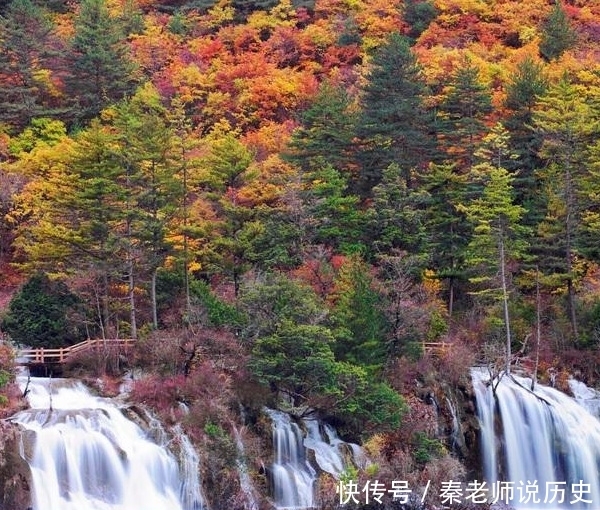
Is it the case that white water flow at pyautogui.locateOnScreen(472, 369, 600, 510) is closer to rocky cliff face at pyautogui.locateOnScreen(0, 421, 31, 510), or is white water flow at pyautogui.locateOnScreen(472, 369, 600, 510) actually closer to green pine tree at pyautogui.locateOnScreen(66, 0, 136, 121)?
rocky cliff face at pyautogui.locateOnScreen(0, 421, 31, 510)

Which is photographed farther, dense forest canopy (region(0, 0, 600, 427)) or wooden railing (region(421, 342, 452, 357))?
wooden railing (region(421, 342, 452, 357))

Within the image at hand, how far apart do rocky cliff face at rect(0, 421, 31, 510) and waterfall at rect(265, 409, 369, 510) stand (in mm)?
8416

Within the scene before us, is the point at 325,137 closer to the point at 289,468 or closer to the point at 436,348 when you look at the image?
the point at 436,348

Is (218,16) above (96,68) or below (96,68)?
above

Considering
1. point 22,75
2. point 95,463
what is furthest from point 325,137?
point 95,463

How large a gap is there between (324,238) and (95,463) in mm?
17970

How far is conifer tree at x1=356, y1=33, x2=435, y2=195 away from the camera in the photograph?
46906 mm

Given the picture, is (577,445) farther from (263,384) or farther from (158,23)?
(158,23)

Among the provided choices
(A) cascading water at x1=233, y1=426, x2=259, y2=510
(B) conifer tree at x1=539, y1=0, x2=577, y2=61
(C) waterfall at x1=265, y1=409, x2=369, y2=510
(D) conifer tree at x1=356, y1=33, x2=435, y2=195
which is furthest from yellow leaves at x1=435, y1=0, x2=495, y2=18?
(A) cascading water at x1=233, y1=426, x2=259, y2=510

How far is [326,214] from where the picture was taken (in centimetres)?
4350

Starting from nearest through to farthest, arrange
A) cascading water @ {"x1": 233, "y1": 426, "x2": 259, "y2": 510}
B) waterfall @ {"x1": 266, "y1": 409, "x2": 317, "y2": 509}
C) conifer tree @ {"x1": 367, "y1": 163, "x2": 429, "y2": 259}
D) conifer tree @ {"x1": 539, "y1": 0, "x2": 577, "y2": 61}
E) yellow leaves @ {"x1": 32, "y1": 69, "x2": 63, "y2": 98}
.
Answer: cascading water @ {"x1": 233, "y1": 426, "x2": 259, "y2": 510}
waterfall @ {"x1": 266, "y1": 409, "x2": 317, "y2": 509}
conifer tree @ {"x1": 367, "y1": 163, "x2": 429, "y2": 259}
yellow leaves @ {"x1": 32, "y1": 69, "x2": 63, "y2": 98}
conifer tree @ {"x1": 539, "y1": 0, "x2": 577, "y2": 61}

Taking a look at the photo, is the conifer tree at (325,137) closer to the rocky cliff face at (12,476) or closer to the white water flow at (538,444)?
the white water flow at (538,444)

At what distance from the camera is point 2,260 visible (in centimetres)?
4478

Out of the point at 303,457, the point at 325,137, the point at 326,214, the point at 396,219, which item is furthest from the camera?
the point at 325,137
